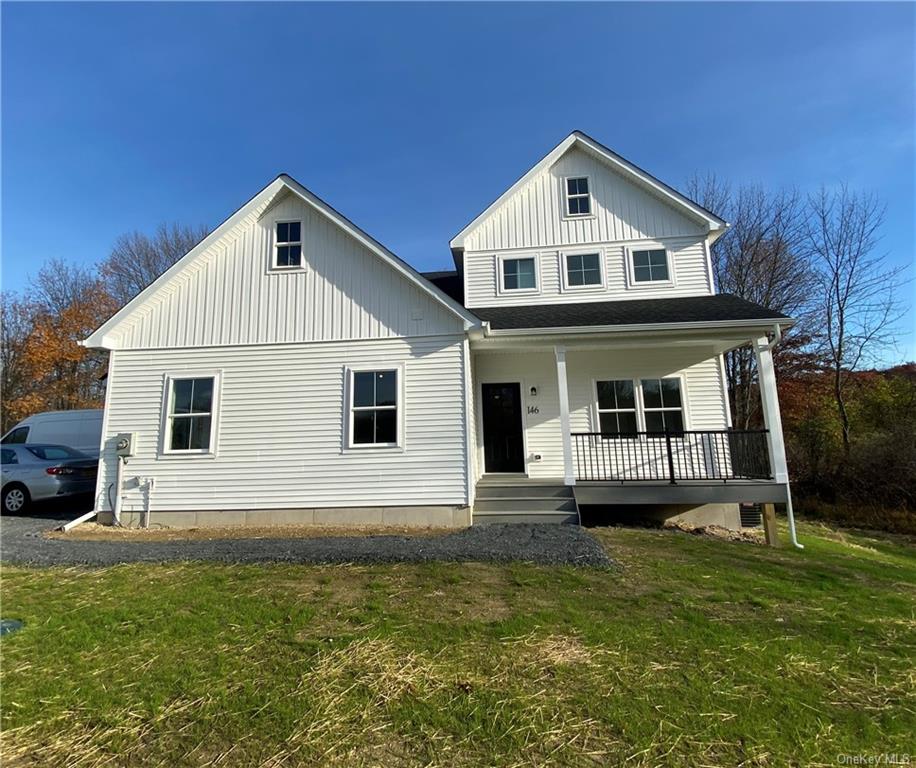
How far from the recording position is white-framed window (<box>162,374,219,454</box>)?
358 inches

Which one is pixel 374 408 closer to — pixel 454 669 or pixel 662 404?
pixel 454 669

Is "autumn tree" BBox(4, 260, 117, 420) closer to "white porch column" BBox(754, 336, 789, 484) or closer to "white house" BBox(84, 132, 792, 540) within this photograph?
"white house" BBox(84, 132, 792, 540)

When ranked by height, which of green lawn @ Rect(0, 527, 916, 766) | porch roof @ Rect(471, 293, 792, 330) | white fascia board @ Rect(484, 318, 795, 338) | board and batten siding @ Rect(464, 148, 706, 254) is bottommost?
green lawn @ Rect(0, 527, 916, 766)

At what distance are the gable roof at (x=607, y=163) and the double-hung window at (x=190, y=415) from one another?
6.80 meters

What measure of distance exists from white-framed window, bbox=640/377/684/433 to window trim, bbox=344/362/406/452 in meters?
5.48

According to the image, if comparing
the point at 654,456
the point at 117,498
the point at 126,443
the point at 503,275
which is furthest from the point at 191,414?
the point at 654,456

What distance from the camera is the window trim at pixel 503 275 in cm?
1143

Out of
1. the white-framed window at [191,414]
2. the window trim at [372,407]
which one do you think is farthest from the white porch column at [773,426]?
the white-framed window at [191,414]

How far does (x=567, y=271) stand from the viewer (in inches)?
450

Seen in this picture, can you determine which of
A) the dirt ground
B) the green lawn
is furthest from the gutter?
the green lawn

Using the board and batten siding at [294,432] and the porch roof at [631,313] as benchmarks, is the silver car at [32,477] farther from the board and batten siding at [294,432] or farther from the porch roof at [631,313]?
the porch roof at [631,313]

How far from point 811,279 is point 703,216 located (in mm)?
12580

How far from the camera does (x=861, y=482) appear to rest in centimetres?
1372

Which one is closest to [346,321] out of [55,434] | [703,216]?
[703,216]
